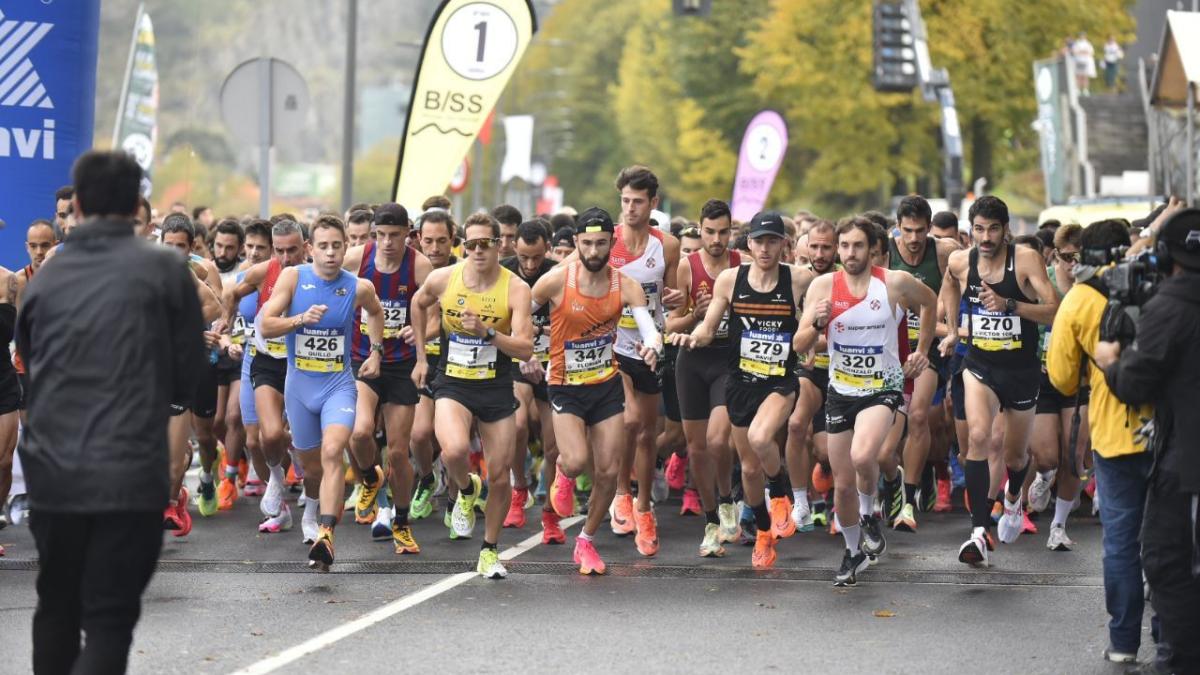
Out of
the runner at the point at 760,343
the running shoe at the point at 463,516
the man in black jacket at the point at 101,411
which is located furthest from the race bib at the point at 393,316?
the man in black jacket at the point at 101,411

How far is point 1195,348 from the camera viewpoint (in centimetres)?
809

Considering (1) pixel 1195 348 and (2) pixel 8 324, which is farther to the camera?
(2) pixel 8 324

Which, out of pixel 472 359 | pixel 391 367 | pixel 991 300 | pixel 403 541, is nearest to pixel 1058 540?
pixel 991 300

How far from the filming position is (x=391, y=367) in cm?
1273

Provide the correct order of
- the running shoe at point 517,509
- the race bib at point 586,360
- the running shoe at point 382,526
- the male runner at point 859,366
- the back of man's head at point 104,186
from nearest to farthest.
Answer: the back of man's head at point 104,186, the male runner at point 859,366, the race bib at point 586,360, the running shoe at point 382,526, the running shoe at point 517,509

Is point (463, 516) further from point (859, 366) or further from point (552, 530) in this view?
point (859, 366)

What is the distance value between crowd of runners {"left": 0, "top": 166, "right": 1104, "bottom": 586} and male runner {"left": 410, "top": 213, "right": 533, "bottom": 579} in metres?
0.01

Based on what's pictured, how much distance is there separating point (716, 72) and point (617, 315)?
55933 millimetres

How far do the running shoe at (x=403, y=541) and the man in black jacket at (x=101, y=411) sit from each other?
5.55 meters

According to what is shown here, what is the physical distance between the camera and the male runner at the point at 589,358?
1158 centimetres

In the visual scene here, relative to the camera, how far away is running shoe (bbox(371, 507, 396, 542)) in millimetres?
13031

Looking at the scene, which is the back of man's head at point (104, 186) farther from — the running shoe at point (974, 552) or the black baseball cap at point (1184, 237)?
the running shoe at point (974, 552)

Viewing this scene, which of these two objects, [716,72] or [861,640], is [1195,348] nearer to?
[861,640]

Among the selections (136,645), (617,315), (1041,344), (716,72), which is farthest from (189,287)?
(716,72)
